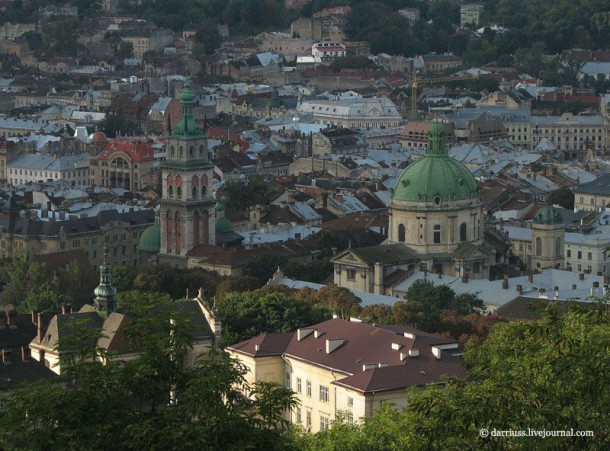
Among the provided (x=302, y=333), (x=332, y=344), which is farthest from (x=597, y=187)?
(x=332, y=344)

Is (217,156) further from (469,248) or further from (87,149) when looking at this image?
(469,248)

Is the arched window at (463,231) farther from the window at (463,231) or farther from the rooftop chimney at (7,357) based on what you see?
the rooftop chimney at (7,357)

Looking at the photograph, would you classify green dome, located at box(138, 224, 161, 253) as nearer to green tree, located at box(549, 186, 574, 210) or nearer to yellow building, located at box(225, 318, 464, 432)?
green tree, located at box(549, 186, 574, 210)

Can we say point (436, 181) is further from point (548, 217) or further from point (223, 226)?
point (223, 226)

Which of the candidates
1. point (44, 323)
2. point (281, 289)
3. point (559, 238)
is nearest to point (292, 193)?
point (559, 238)

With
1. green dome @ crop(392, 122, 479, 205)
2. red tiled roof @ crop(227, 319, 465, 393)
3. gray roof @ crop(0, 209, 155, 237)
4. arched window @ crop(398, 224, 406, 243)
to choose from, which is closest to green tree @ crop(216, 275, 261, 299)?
arched window @ crop(398, 224, 406, 243)
